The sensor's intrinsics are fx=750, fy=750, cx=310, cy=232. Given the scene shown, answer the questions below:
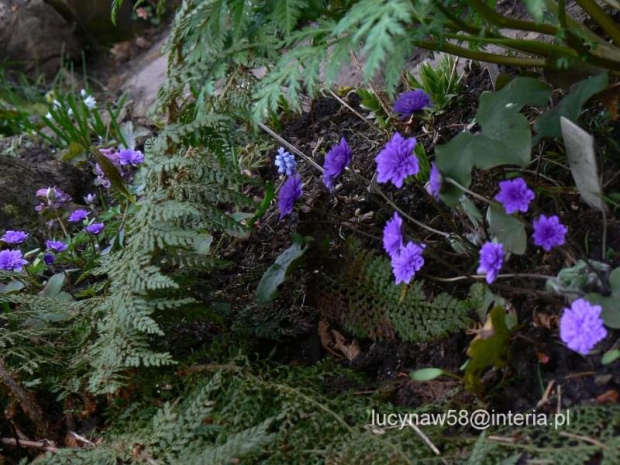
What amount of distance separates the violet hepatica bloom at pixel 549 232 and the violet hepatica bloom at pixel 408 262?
25 centimetres

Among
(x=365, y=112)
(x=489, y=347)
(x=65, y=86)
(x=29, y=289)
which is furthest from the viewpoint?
(x=65, y=86)

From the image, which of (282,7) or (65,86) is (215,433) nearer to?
(282,7)

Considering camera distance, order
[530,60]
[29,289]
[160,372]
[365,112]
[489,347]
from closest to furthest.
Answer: [489,347] < [160,372] < [530,60] < [29,289] < [365,112]

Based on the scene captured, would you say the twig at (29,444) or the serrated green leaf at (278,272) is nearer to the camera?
the twig at (29,444)

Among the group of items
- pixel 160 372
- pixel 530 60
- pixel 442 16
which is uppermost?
pixel 442 16

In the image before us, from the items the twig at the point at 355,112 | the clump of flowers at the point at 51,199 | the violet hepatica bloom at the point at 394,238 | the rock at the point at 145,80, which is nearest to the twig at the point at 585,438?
the violet hepatica bloom at the point at 394,238

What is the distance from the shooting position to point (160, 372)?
1889 mm

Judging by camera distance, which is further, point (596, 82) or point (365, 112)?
point (365, 112)

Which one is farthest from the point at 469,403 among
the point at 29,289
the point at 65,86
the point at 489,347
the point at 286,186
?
the point at 65,86

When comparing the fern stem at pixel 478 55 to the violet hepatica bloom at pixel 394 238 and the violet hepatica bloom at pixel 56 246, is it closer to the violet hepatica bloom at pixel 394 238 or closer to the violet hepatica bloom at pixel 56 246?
the violet hepatica bloom at pixel 394 238

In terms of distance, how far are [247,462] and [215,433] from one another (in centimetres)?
15

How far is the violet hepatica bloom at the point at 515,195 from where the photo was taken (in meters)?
1.61

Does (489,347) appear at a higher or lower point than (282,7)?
Answer: lower

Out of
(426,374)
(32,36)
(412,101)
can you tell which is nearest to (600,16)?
(412,101)
